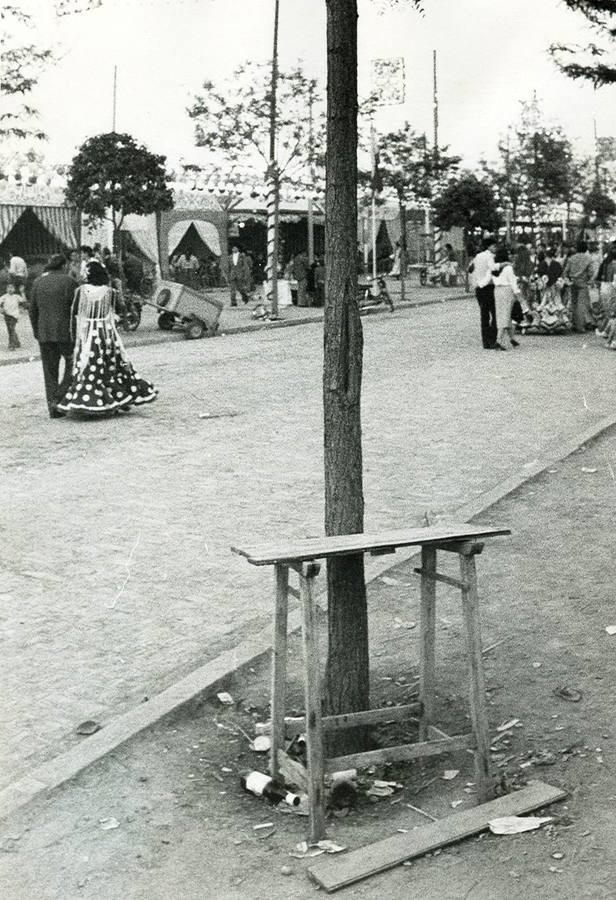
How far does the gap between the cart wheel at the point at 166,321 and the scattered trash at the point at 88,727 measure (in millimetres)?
20602

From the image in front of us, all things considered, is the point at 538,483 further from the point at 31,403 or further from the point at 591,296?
the point at 591,296

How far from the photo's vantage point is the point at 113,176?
24547 millimetres

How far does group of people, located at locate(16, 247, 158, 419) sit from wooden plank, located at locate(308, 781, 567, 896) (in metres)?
9.84

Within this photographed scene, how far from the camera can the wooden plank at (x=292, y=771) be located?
441 centimetres

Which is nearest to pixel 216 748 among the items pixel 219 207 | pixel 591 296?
pixel 591 296

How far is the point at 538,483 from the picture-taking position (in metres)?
9.95

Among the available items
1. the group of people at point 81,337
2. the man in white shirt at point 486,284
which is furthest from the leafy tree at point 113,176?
the group of people at point 81,337

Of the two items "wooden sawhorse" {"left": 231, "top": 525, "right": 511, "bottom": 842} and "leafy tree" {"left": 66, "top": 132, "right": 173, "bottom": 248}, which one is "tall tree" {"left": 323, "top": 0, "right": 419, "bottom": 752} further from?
"leafy tree" {"left": 66, "top": 132, "right": 173, "bottom": 248}

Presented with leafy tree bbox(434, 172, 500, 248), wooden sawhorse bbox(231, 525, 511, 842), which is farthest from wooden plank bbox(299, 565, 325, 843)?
leafy tree bbox(434, 172, 500, 248)

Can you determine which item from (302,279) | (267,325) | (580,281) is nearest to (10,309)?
(267,325)

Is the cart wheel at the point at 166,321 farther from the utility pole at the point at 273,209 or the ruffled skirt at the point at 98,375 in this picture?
the ruffled skirt at the point at 98,375

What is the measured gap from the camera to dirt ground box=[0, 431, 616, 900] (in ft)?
12.8

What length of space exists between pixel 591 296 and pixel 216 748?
2180 centimetres

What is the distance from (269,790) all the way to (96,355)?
9.69 meters
